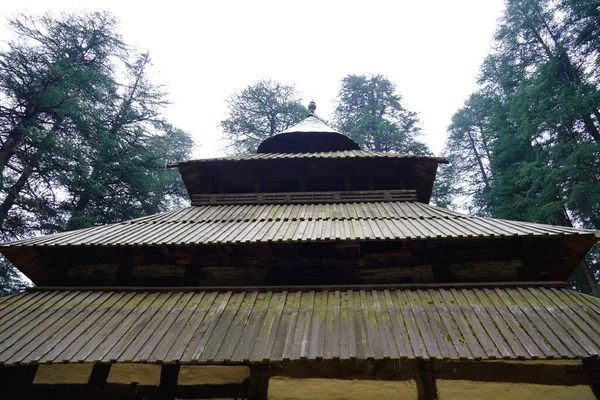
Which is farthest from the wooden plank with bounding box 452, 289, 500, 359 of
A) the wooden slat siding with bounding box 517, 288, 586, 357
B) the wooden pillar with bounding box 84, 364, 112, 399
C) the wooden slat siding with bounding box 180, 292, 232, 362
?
the wooden pillar with bounding box 84, 364, 112, 399

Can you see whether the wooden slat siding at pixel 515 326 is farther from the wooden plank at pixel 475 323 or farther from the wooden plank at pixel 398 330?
the wooden plank at pixel 398 330

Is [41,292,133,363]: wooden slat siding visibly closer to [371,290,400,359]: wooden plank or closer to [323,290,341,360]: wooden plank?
[323,290,341,360]: wooden plank

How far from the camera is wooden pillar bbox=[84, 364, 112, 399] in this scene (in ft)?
15.2

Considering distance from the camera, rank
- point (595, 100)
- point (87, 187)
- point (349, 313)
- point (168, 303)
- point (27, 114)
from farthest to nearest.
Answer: point (87, 187) → point (27, 114) → point (595, 100) → point (168, 303) → point (349, 313)

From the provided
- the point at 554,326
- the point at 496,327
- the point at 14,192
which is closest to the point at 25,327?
the point at 496,327

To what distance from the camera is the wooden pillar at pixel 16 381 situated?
4.65 metres

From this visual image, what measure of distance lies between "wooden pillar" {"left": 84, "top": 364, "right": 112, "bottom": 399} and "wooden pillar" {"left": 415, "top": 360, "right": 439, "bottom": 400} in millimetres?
4857

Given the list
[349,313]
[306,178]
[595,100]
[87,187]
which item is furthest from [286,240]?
[595,100]

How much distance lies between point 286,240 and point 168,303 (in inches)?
89.5

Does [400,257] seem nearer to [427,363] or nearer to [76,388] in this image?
[427,363]

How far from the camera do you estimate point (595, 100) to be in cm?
1120

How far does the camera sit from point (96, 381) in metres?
4.71

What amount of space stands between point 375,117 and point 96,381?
1890cm

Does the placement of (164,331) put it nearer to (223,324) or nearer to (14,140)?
(223,324)
